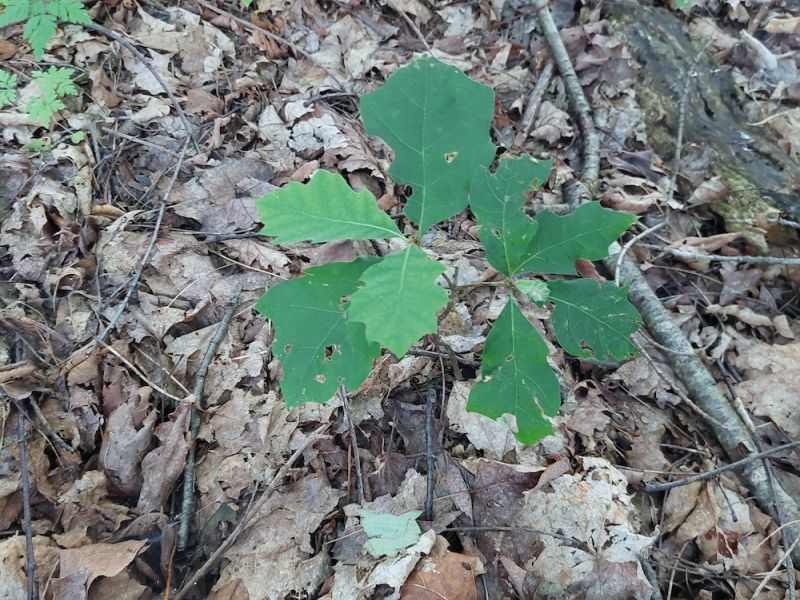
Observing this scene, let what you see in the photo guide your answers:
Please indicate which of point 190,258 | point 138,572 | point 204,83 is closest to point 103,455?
point 138,572

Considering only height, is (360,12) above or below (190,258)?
above

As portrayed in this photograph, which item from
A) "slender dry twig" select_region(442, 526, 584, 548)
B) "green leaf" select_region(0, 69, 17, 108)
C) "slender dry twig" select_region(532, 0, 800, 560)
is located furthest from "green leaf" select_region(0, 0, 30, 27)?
"slender dry twig" select_region(442, 526, 584, 548)

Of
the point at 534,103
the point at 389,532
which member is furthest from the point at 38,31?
the point at 389,532

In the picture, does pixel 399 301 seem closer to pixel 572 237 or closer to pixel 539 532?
pixel 572 237

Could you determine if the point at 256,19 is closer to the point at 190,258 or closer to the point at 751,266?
the point at 190,258

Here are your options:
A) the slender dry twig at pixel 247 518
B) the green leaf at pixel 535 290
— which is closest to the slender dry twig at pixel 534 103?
the green leaf at pixel 535 290

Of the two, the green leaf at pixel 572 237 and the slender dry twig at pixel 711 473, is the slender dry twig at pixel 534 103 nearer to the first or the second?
the green leaf at pixel 572 237
